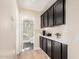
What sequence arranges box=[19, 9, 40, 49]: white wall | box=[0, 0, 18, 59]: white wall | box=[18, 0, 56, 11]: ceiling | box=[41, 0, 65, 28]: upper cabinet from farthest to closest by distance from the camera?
box=[19, 9, 40, 49]: white wall < box=[18, 0, 56, 11]: ceiling < box=[41, 0, 65, 28]: upper cabinet < box=[0, 0, 18, 59]: white wall

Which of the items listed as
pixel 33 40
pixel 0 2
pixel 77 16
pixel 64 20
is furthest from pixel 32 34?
pixel 0 2

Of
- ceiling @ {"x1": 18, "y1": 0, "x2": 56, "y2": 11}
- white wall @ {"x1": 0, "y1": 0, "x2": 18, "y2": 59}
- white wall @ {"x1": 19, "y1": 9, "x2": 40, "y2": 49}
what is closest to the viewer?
white wall @ {"x1": 0, "y1": 0, "x2": 18, "y2": 59}

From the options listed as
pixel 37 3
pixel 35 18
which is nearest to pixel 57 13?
pixel 37 3

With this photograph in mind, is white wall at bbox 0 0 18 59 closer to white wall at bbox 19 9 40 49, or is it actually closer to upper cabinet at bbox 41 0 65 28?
upper cabinet at bbox 41 0 65 28

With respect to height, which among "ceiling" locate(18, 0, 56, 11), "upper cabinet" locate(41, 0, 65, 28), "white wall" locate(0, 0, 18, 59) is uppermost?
"ceiling" locate(18, 0, 56, 11)

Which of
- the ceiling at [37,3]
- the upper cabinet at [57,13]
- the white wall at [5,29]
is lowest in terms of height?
the white wall at [5,29]

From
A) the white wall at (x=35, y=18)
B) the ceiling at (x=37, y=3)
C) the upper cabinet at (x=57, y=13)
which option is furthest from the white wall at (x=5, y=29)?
the white wall at (x=35, y=18)

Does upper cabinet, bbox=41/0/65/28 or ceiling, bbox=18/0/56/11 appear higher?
ceiling, bbox=18/0/56/11

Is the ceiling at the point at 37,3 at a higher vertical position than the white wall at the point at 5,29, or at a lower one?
higher

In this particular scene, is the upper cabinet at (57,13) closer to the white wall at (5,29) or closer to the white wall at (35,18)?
the white wall at (5,29)

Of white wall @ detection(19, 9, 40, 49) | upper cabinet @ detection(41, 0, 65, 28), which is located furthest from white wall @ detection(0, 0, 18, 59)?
white wall @ detection(19, 9, 40, 49)

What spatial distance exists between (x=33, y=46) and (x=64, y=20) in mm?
3977

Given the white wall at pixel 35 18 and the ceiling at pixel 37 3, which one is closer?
the ceiling at pixel 37 3

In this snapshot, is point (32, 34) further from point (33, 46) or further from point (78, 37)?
point (78, 37)
